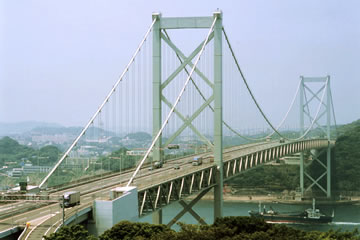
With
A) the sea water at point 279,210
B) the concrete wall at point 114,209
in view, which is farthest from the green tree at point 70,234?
the sea water at point 279,210

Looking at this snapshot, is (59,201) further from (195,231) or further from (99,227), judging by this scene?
(195,231)

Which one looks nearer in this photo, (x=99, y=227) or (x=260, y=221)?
(x=99, y=227)

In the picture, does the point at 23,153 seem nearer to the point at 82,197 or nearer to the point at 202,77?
the point at 202,77

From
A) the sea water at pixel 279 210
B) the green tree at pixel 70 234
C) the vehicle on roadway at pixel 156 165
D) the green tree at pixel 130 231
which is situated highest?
the vehicle on roadway at pixel 156 165

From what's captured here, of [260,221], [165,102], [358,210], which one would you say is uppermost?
[165,102]

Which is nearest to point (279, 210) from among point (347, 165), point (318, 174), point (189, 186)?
point (318, 174)

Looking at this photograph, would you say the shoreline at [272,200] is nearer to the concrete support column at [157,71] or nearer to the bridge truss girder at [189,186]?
the bridge truss girder at [189,186]

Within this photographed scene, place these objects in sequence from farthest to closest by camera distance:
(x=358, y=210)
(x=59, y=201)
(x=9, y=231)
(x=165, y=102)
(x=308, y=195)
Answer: (x=308, y=195), (x=358, y=210), (x=165, y=102), (x=59, y=201), (x=9, y=231)

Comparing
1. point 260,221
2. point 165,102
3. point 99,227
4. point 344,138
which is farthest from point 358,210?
point 99,227
